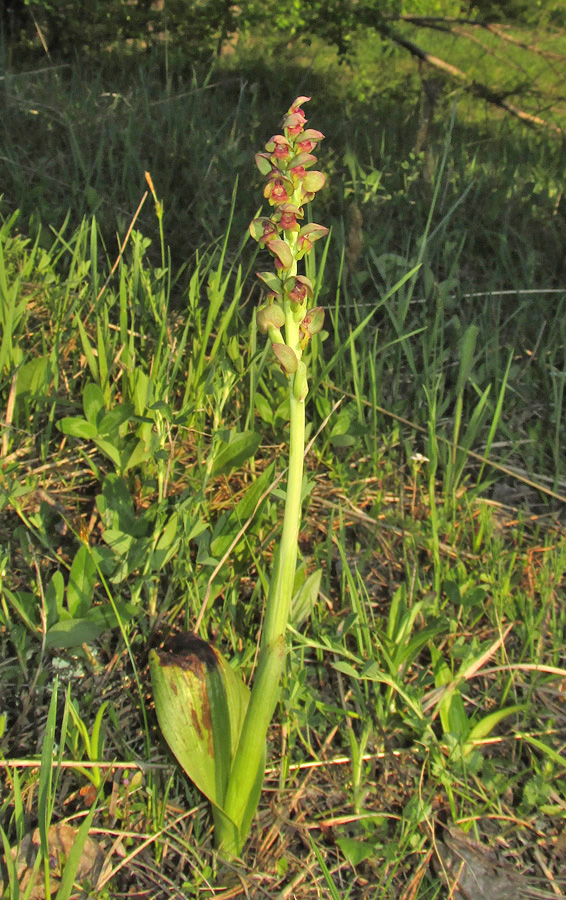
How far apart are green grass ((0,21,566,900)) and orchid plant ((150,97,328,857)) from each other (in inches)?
3.7

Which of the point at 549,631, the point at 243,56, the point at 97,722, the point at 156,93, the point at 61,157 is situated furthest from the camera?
the point at 243,56

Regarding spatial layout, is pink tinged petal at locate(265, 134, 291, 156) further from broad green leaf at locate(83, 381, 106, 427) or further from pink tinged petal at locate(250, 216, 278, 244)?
broad green leaf at locate(83, 381, 106, 427)

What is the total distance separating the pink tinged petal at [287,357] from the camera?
0.95 metres

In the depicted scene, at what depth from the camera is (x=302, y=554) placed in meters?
1.66

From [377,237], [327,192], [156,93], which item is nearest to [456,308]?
[377,237]

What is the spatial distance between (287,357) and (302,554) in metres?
0.79

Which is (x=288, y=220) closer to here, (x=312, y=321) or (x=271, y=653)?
(x=312, y=321)

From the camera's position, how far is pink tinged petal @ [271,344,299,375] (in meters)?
0.95

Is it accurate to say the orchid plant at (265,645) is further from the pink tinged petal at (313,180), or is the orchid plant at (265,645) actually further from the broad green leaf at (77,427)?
the broad green leaf at (77,427)

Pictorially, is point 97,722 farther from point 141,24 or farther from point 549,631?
point 141,24

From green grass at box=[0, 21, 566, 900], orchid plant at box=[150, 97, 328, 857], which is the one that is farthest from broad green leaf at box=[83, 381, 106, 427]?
orchid plant at box=[150, 97, 328, 857]

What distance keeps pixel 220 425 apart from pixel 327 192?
1420 millimetres

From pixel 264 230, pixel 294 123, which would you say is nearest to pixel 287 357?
pixel 264 230

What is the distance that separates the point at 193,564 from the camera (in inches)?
62.1
